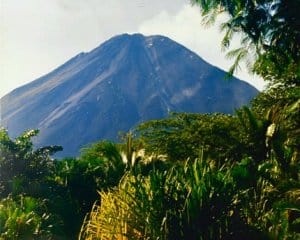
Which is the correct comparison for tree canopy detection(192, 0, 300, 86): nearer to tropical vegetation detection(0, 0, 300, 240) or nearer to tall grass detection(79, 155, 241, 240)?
tropical vegetation detection(0, 0, 300, 240)

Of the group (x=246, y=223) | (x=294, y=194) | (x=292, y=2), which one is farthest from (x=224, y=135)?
(x=246, y=223)

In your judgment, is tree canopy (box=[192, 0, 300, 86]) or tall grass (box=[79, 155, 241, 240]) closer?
tall grass (box=[79, 155, 241, 240])

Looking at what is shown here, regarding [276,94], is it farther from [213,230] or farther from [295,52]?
[213,230]

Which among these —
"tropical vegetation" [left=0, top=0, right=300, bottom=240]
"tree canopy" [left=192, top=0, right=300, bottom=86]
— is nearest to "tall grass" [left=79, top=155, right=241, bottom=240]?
"tropical vegetation" [left=0, top=0, right=300, bottom=240]

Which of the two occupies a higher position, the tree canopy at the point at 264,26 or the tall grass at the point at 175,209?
the tree canopy at the point at 264,26

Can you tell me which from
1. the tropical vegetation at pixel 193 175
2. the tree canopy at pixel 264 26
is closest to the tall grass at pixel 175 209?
the tropical vegetation at pixel 193 175

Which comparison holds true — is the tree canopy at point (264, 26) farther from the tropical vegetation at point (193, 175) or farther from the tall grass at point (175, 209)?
the tall grass at point (175, 209)

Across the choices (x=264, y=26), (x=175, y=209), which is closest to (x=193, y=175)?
(x=175, y=209)

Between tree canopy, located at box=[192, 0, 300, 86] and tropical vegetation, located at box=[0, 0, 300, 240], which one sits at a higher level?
tree canopy, located at box=[192, 0, 300, 86]

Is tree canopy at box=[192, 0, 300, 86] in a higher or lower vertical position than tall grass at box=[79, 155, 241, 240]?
higher

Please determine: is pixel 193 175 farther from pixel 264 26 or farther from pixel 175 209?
pixel 264 26

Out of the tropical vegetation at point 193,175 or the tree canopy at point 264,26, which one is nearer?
the tropical vegetation at point 193,175

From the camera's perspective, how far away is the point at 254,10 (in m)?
A: 15.1

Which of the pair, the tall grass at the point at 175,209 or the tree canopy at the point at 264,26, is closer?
the tall grass at the point at 175,209
